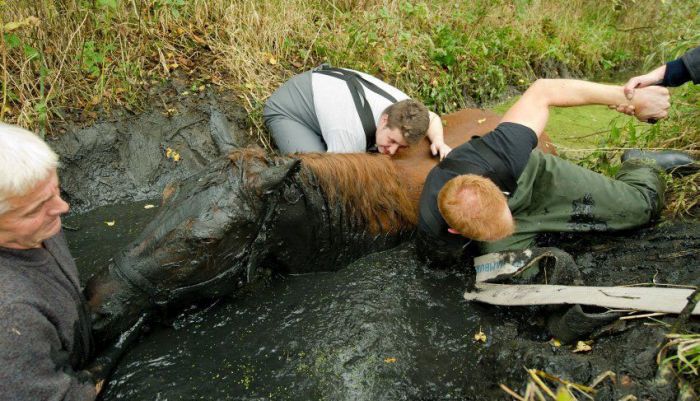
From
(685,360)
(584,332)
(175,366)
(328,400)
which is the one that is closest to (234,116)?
(175,366)

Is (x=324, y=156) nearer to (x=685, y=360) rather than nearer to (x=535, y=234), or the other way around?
(x=535, y=234)

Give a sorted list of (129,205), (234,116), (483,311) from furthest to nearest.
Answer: (234,116) → (129,205) → (483,311)

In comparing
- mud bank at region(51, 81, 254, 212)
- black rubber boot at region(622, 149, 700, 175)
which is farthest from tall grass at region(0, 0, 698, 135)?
black rubber boot at region(622, 149, 700, 175)

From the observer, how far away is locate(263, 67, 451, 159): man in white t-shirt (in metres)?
3.67

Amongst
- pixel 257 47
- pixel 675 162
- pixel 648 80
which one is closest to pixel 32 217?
pixel 648 80

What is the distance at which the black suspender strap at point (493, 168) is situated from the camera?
3.16 metres

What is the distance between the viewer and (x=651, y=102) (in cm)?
331

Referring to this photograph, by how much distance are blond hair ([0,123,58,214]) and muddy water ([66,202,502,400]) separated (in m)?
1.10

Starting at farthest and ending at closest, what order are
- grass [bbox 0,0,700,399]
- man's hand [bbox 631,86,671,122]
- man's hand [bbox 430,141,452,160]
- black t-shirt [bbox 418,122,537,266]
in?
grass [bbox 0,0,700,399]
man's hand [bbox 430,141,452,160]
man's hand [bbox 631,86,671,122]
black t-shirt [bbox 418,122,537,266]

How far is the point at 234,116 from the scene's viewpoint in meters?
5.04

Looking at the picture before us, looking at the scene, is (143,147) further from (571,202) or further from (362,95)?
(571,202)

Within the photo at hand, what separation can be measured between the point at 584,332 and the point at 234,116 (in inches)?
153

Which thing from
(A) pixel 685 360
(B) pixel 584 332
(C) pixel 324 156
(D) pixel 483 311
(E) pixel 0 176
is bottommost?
(D) pixel 483 311

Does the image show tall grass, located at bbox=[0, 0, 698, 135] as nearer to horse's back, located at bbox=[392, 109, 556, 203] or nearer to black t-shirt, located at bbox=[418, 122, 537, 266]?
horse's back, located at bbox=[392, 109, 556, 203]
